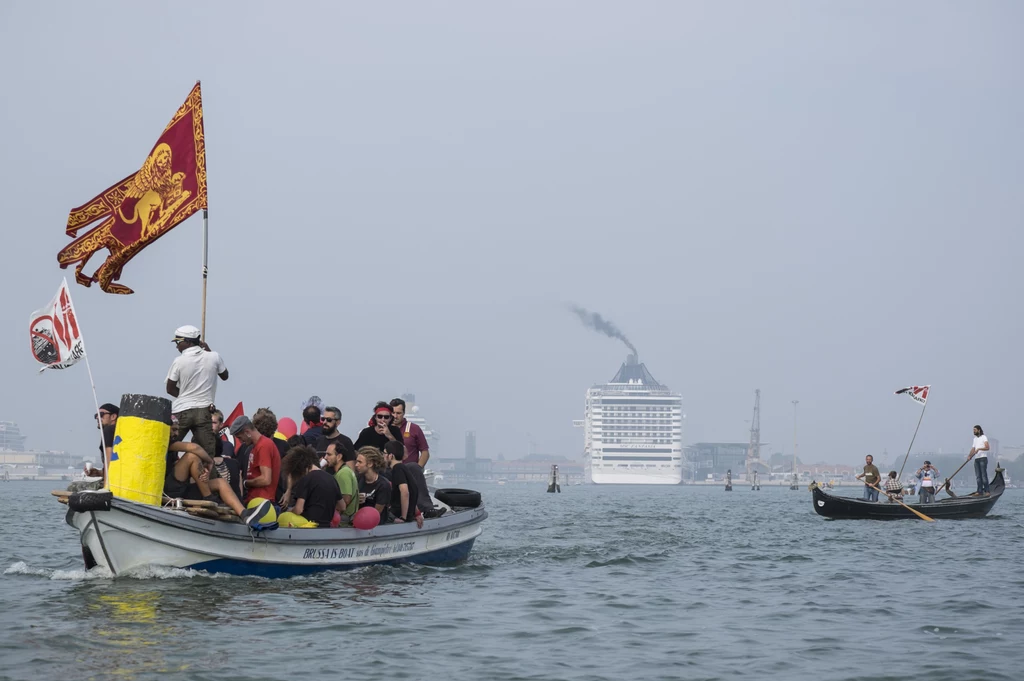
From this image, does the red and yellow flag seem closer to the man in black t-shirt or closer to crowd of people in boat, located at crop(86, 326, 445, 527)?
crowd of people in boat, located at crop(86, 326, 445, 527)

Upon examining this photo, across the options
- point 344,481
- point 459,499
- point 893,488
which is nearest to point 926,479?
point 893,488

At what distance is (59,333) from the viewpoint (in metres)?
12.4

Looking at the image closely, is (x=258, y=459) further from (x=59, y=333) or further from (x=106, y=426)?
(x=59, y=333)

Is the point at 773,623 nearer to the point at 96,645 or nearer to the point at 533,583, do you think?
the point at 533,583

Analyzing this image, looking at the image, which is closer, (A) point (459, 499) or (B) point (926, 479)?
(A) point (459, 499)

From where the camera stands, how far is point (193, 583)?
1265 cm

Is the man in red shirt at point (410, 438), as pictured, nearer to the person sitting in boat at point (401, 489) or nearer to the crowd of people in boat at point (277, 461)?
the crowd of people in boat at point (277, 461)

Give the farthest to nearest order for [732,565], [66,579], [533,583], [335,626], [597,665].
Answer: [732,565]
[533,583]
[66,579]
[335,626]
[597,665]

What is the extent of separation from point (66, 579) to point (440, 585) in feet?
14.9

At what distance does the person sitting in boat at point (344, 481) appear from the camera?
1430cm

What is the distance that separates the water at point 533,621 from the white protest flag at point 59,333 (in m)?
2.47

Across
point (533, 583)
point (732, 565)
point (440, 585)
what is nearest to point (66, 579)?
point (440, 585)

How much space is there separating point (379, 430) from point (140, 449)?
4.02m

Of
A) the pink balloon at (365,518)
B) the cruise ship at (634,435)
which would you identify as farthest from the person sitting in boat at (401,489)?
the cruise ship at (634,435)
